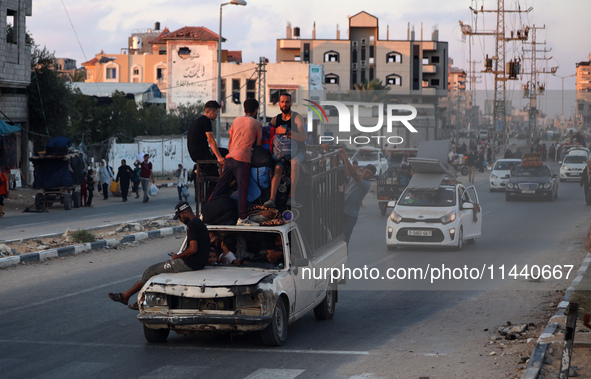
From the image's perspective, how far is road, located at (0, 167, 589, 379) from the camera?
26.5 ft

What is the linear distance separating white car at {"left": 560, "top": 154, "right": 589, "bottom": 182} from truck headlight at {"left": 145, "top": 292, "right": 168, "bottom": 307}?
13502 mm

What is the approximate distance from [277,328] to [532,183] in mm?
16951

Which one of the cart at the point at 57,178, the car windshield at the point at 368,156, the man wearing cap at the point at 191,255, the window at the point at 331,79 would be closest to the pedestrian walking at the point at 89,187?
the cart at the point at 57,178

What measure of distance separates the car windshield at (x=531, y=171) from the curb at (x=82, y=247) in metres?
9.57

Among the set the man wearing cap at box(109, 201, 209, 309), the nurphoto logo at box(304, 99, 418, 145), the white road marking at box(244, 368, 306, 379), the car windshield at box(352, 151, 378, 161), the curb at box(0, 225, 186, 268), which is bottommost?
the white road marking at box(244, 368, 306, 379)

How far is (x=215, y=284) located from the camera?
856cm

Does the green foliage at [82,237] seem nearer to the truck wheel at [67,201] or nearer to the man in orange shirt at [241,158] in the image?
the man in orange shirt at [241,158]

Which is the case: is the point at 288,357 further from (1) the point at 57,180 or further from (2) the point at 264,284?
(1) the point at 57,180

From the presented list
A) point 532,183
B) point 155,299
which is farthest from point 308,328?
point 532,183

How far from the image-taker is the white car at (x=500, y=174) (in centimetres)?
2274

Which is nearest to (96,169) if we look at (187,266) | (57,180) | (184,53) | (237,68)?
(57,180)

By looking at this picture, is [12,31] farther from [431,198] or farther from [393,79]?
[393,79]

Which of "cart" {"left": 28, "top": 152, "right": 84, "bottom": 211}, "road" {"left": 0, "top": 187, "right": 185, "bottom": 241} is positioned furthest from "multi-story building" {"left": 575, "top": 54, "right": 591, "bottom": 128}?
"cart" {"left": 28, "top": 152, "right": 84, "bottom": 211}

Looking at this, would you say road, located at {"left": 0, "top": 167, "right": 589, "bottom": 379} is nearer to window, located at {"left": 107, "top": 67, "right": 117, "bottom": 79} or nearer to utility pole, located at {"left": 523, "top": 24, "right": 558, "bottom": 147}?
utility pole, located at {"left": 523, "top": 24, "right": 558, "bottom": 147}
